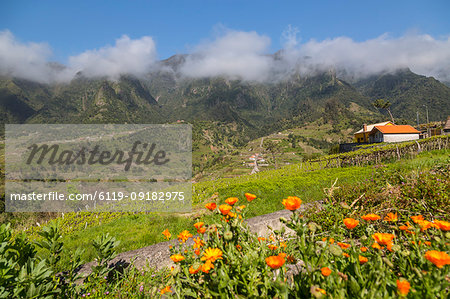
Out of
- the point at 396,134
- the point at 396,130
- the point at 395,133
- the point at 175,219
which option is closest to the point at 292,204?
the point at 175,219

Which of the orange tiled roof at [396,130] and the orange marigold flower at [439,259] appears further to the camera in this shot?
the orange tiled roof at [396,130]

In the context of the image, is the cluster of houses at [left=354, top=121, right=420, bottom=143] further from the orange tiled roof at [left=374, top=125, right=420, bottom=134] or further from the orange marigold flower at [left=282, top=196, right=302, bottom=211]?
the orange marigold flower at [left=282, top=196, right=302, bottom=211]

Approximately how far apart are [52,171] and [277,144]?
109062mm

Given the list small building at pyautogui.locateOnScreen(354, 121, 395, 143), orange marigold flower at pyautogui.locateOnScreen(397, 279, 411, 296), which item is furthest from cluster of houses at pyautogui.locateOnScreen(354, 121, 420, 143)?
orange marigold flower at pyautogui.locateOnScreen(397, 279, 411, 296)

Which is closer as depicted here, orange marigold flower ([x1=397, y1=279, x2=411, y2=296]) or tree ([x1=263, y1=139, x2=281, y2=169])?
orange marigold flower ([x1=397, y1=279, x2=411, y2=296])

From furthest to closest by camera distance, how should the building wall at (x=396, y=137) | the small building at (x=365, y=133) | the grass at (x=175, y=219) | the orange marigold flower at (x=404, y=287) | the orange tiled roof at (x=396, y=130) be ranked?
the small building at (x=365, y=133) < the orange tiled roof at (x=396, y=130) < the building wall at (x=396, y=137) < the grass at (x=175, y=219) < the orange marigold flower at (x=404, y=287)

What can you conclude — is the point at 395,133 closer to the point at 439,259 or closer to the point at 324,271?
the point at 439,259

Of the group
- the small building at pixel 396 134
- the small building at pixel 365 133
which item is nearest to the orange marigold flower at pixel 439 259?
the small building at pixel 396 134

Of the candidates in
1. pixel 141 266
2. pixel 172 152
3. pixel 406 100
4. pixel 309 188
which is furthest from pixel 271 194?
pixel 406 100

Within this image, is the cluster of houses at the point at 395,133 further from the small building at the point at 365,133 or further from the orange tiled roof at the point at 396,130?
the small building at the point at 365,133

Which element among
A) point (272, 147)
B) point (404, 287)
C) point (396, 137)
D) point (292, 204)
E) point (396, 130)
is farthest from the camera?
point (272, 147)

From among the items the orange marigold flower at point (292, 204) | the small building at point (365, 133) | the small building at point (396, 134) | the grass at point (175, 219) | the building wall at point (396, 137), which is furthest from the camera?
the small building at point (365, 133)

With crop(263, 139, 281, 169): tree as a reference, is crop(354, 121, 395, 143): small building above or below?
above

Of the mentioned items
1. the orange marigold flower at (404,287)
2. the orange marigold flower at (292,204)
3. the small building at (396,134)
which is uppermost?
the orange marigold flower at (292,204)
